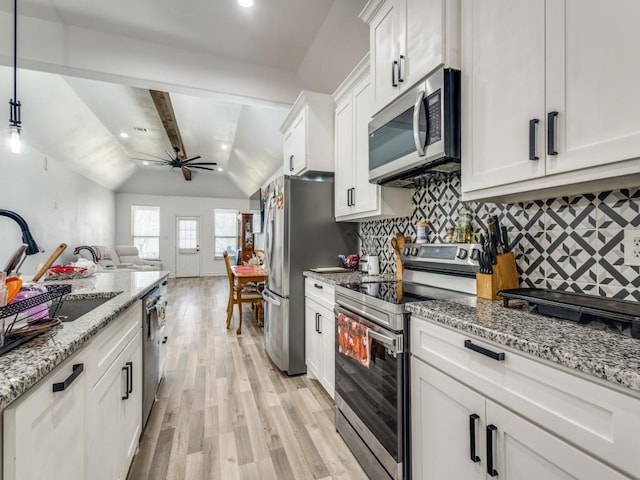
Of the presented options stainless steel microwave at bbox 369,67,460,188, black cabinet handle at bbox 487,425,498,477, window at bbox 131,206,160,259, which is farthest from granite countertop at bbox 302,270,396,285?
window at bbox 131,206,160,259

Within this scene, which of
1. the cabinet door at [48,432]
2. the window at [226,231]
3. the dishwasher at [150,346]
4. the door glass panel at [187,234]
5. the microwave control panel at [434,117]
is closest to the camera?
the cabinet door at [48,432]

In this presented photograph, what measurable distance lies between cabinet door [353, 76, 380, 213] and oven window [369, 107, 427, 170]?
250mm

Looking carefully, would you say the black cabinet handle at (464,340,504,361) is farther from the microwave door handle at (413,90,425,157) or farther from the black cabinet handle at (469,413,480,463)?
the microwave door handle at (413,90,425,157)

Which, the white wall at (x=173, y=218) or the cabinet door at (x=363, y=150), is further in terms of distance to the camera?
the white wall at (x=173, y=218)

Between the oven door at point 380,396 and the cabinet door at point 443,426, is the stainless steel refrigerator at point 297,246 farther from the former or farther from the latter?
the cabinet door at point 443,426

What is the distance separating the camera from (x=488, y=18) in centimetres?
123

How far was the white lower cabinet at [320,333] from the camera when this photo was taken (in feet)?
7.05

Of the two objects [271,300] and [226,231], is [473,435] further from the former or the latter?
[226,231]

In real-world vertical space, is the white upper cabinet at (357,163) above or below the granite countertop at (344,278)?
above

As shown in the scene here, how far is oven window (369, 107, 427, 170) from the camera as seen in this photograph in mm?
1584

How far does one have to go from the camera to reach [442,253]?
1.72 meters

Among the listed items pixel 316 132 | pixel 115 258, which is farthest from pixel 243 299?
pixel 115 258

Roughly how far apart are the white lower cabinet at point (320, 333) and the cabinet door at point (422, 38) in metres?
1.42

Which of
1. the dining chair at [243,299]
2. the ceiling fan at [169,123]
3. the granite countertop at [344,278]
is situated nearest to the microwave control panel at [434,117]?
the granite countertop at [344,278]
